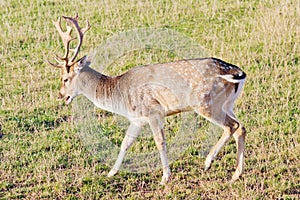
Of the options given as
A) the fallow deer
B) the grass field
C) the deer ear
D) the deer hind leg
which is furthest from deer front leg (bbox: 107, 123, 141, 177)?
the deer ear

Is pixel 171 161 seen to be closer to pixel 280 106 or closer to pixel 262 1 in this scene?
pixel 280 106

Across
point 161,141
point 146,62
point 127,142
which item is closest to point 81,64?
point 127,142

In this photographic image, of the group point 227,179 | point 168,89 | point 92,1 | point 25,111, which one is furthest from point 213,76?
point 92,1

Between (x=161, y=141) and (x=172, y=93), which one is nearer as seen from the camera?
(x=172, y=93)

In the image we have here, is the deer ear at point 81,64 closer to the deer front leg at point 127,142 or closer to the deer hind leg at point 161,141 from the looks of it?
the deer front leg at point 127,142

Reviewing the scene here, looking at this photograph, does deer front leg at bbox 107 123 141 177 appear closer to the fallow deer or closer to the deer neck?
the fallow deer

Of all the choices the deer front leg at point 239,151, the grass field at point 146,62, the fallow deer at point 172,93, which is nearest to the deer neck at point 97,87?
the fallow deer at point 172,93

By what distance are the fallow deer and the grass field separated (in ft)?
1.09

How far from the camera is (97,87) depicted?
8047 millimetres

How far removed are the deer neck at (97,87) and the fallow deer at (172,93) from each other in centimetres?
1

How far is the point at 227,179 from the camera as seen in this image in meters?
7.61

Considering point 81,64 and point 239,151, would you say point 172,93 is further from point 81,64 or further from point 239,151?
point 81,64

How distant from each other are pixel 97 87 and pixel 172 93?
106cm

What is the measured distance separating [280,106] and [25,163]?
3708mm
